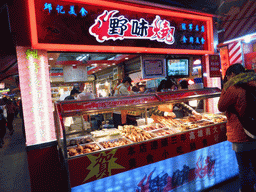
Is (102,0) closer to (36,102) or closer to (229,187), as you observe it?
(36,102)

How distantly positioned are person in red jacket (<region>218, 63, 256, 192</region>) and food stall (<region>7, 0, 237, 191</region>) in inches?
27.0

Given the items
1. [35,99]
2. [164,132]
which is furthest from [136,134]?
[35,99]

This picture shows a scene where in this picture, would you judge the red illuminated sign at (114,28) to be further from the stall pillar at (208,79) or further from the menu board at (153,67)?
the menu board at (153,67)

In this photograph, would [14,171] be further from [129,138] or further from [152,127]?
[152,127]

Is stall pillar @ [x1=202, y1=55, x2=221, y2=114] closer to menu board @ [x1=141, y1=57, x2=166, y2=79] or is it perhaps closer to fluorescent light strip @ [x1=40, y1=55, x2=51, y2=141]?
menu board @ [x1=141, y1=57, x2=166, y2=79]

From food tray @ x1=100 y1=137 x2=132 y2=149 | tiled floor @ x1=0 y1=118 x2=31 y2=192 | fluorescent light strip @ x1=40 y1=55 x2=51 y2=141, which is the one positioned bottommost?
tiled floor @ x1=0 y1=118 x2=31 y2=192

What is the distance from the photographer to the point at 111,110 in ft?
9.96

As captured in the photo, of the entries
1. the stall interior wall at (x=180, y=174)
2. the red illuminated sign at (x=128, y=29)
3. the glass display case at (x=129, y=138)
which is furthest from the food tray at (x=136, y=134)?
the red illuminated sign at (x=128, y=29)

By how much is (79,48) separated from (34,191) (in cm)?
340

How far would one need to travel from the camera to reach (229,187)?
12.1ft

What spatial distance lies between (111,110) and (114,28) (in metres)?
2.70

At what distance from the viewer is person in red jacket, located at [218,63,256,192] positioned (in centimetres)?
273

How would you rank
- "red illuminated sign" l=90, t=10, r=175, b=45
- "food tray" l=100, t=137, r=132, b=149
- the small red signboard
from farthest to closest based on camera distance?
the small red signboard, "red illuminated sign" l=90, t=10, r=175, b=45, "food tray" l=100, t=137, r=132, b=149

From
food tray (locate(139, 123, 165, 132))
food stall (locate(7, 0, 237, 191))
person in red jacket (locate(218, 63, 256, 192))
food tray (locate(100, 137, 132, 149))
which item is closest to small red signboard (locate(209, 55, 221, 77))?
food stall (locate(7, 0, 237, 191))
